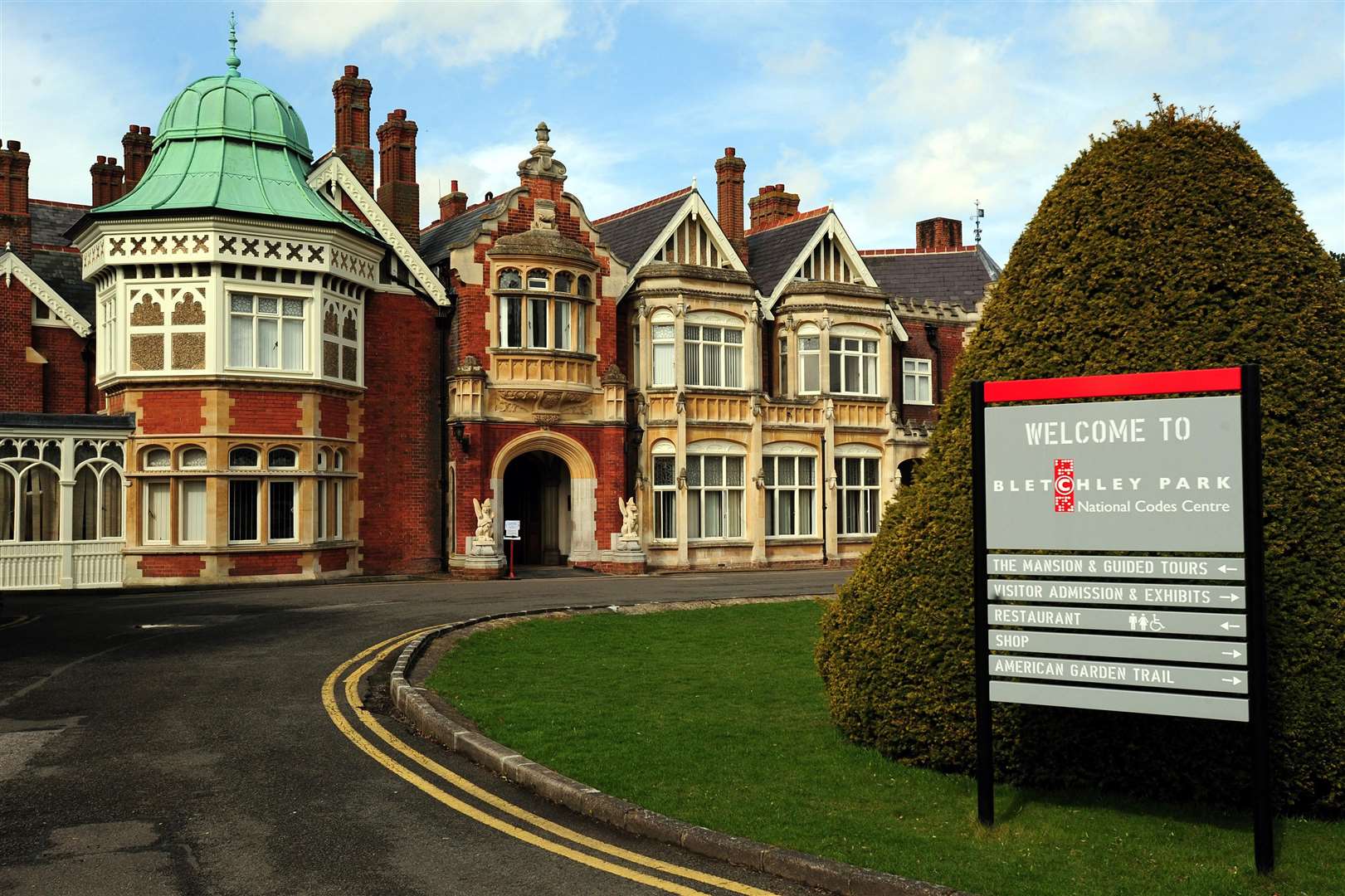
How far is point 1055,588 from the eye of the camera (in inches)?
294

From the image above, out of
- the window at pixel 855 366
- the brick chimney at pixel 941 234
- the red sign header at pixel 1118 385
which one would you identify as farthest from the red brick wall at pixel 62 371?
the brick chimney at pixel 941 234

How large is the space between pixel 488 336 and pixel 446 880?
24.9 m

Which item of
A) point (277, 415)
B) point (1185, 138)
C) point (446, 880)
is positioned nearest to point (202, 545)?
point (277, 415)

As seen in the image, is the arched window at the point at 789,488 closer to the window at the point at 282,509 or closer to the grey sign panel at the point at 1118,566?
the window at the point at 282,509

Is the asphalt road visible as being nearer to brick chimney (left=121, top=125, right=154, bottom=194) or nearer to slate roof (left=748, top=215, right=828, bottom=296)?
brick chimney (left=121, top=125, right=154, bottom=194)

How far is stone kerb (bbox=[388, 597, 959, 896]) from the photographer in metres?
6.43

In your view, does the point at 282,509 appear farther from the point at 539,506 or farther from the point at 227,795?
the point at 227,795

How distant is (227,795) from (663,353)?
26051mm

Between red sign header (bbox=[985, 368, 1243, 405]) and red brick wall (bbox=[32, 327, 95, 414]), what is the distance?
2713cm

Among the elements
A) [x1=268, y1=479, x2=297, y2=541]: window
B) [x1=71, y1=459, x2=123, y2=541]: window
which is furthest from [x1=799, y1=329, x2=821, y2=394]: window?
[x1=71, y1=459, x2=123, y2=541]: window

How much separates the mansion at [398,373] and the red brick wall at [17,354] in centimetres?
6

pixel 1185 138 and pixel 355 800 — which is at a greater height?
pixel 1185 138

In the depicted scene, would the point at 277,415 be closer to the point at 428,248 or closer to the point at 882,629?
the point at 428,248

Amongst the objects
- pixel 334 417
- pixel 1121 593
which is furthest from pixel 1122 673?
pixel 334 417
